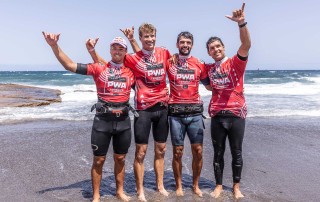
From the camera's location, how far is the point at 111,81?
519 centimetres

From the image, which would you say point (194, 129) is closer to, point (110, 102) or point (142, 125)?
point (142, 125)

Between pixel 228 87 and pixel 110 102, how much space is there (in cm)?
192

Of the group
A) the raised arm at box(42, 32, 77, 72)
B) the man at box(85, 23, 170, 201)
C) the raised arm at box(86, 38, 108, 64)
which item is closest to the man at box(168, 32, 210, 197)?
the man at box(85, 23, 170, 201)

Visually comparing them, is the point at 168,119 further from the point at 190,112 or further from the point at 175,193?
the point at 175,193

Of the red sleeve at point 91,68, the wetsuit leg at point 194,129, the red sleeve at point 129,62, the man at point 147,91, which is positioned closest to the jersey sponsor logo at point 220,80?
the wetsuit leg at point 194,129

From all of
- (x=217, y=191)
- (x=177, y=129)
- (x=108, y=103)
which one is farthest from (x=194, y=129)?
(x=108, y=103)

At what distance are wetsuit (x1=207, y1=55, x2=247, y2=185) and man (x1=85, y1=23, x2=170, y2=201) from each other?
844mm

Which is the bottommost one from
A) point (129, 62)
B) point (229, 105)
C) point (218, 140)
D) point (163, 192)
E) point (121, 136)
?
point (163, 192)

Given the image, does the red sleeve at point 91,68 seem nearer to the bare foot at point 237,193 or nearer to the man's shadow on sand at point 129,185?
the man's shadow on sand at point 129,185

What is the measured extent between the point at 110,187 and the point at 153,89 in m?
1.96

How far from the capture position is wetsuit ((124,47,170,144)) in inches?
215

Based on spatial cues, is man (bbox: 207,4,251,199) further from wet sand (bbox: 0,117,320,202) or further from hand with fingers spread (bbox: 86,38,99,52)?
hand with fingers spread (bbox: 86,38,99,52)

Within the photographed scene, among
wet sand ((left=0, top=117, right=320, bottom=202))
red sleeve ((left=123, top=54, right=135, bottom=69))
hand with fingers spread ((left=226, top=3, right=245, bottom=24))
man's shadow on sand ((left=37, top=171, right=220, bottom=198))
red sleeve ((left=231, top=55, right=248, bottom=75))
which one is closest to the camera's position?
hand with fingers spread ((left=226, top=3, right=245, bottom=24))

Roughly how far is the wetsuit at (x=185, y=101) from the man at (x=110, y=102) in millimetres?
767
